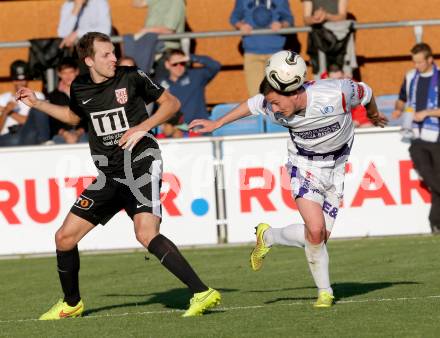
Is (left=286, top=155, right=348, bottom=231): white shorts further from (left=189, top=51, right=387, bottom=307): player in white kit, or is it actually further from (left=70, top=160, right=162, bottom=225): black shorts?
(left=70, top=160, right=162, bottom=225): black shorts

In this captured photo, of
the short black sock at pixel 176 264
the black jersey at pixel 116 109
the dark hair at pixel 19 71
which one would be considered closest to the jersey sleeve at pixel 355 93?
the black jersey at pixel 116 109

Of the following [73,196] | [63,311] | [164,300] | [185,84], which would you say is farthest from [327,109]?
[185,84]

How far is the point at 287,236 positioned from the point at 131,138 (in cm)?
178

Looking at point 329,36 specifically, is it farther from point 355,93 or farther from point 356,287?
point 355,93

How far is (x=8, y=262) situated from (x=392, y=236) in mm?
5153

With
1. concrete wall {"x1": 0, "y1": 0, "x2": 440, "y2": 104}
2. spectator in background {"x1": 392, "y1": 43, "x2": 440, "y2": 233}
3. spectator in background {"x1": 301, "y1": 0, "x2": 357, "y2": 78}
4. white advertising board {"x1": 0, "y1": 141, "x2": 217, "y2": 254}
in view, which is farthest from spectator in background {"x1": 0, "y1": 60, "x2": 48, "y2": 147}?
spectator in background {"x1": 392, "y1": 43, "x2": 440, "y2": 233}

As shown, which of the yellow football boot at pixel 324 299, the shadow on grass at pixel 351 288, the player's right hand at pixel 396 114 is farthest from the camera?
the player's right hand at pixel 396 114

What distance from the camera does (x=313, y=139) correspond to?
9797 mm

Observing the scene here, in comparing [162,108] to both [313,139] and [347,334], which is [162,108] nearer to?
[313,139]

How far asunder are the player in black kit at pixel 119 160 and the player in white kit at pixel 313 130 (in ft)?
1.55

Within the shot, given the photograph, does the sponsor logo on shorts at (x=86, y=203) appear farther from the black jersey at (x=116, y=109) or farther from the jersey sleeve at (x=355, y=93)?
the jersey sleeve at (x=355, y=93)

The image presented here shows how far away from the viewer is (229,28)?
2053 centimetres

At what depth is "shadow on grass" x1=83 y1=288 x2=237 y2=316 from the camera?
10.6m

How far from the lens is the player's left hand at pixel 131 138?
9367mm
